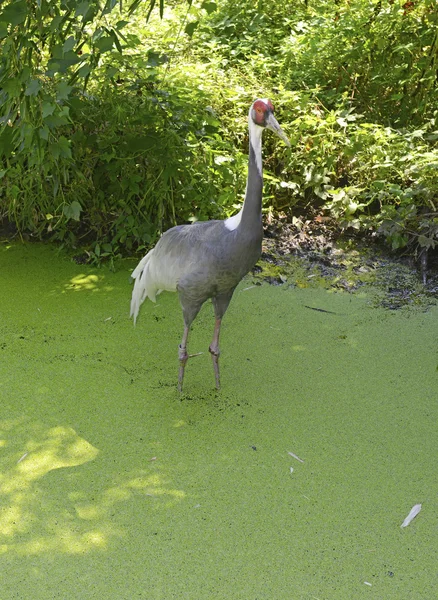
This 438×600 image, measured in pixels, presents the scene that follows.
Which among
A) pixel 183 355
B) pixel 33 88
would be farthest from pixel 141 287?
pixel 33 88

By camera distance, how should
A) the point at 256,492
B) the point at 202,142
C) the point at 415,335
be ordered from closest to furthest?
the point at 256,492 < the point at 415,335 < the point at 202,142

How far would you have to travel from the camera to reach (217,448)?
2.82 meters

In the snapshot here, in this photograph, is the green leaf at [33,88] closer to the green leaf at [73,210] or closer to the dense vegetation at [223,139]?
the dense vegetation at [223,139]

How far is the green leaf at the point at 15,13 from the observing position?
284 centimetres

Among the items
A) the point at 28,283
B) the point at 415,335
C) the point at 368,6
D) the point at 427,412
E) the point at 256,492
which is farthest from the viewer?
the point at 368,6

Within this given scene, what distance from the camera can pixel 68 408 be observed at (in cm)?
302

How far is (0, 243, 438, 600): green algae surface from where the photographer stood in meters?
2.26

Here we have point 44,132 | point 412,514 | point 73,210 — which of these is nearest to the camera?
point 412,514

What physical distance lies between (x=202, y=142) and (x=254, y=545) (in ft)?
8.48

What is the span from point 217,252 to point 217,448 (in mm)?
740

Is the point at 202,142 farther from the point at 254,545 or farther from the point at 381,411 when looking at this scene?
the point at 254,545

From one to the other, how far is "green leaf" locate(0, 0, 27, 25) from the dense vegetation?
474 millimetres

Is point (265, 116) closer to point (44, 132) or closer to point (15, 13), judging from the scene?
point (44, 132)

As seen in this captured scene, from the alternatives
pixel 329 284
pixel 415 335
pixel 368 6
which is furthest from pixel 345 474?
pixel 368 6
